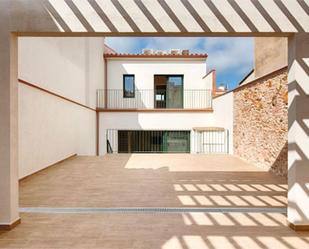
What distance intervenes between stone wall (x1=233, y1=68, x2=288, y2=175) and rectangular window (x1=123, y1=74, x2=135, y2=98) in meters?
7.40

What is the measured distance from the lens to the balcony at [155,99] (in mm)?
16328

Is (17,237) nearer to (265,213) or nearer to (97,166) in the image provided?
(265,213)

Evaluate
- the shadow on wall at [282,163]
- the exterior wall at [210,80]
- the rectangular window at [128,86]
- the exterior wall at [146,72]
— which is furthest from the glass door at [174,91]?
the shadow on wall at [282,163]

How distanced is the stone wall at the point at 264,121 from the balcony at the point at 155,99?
5.59m

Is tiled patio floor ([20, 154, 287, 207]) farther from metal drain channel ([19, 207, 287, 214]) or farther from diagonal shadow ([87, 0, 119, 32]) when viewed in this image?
diagonal shadow ([87, 0, 119, 32])

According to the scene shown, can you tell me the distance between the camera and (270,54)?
10516 mm

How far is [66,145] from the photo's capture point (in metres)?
10.2

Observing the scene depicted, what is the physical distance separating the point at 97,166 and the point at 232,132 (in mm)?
5600

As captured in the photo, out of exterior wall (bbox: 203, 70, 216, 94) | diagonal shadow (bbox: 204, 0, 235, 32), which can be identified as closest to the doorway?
exterior wall (bbox: 203, 70, 216, 94)

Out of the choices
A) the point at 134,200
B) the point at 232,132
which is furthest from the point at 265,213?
→ the point at 232,132

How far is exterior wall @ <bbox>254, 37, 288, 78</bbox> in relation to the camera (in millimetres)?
9348

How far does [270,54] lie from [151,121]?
21.9 ft

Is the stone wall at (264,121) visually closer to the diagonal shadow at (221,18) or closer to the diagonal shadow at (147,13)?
the diagonal shadow at (221,18)

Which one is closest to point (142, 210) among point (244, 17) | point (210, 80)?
point (244, 17)
